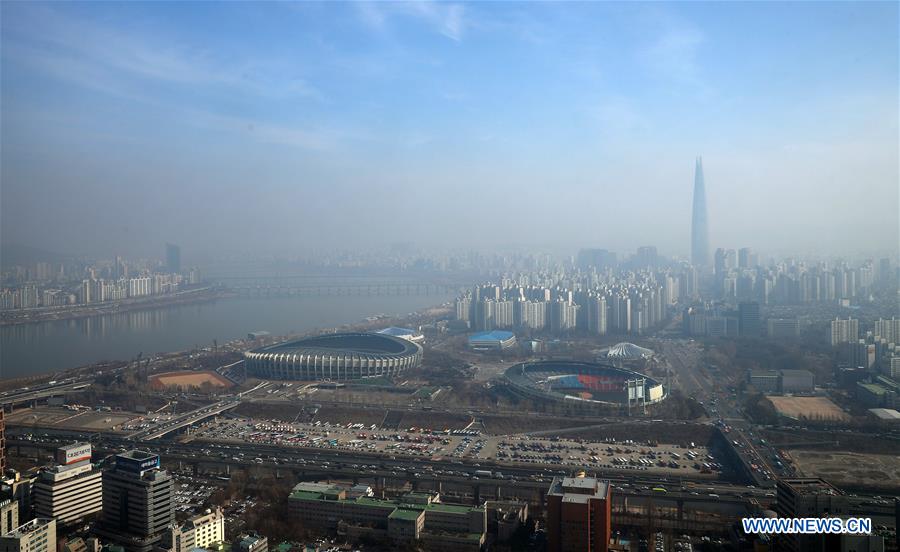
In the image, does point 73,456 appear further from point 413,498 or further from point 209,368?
point 209,368

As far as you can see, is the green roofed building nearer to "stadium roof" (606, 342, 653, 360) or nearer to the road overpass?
the road overpass

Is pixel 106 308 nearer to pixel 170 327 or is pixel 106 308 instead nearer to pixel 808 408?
pixel 170 327

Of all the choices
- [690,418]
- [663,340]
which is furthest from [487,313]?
[690,418]

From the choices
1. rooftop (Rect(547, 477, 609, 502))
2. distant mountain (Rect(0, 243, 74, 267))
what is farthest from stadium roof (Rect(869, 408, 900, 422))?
distant mountain (Rect(0, 243, 74, 267))

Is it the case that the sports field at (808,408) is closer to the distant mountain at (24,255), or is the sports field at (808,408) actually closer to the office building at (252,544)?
the office building at (252,544)

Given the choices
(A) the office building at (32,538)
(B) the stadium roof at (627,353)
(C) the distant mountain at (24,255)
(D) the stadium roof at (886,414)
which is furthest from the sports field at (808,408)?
(C) the distant mountain at (24,255)

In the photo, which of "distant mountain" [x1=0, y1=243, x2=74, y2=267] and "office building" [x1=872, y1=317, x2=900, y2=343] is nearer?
"office building" [x1=872, y1=317, x2=900, y2=343]
